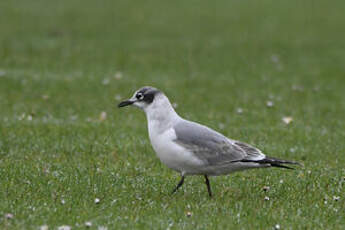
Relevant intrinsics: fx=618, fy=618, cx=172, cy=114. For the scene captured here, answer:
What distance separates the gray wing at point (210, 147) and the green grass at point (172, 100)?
47cm

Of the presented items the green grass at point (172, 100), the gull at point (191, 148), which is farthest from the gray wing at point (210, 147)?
the green grass at point (172, 100)

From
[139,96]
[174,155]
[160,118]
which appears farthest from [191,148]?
[139,96]

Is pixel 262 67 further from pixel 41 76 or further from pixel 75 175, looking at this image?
pixel 75 175

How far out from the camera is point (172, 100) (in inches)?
480

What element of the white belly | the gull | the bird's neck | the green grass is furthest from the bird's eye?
the green grass

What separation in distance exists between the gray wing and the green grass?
0.47 m

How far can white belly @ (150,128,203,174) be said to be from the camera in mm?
6406

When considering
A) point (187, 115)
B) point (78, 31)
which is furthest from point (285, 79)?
point (78, 31)

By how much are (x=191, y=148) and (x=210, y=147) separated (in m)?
0.21

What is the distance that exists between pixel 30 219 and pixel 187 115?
5.89 m

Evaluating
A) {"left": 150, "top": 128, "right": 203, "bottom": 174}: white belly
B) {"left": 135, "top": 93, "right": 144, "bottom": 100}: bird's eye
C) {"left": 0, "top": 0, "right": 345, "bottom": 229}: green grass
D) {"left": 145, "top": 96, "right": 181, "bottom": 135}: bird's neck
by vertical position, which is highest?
{"left": 135, "top": 93, "right": 144, "bottom": 100}: bird's eye

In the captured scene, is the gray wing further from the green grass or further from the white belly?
the green grass

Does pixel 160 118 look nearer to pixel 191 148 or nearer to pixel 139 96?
pixel 139 96

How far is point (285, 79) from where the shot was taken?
14125 millimetres
